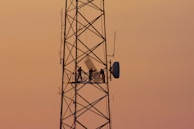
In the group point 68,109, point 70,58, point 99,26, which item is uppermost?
point 99,26

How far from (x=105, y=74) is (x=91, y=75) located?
15.5 inches

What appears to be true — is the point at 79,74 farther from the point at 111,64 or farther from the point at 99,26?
the point at 99,26

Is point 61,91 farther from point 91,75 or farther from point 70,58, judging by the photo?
point 70,58

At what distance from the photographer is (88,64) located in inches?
360

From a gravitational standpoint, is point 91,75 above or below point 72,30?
below

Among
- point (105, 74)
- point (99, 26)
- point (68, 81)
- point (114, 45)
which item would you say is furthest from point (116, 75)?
point (99, 26)

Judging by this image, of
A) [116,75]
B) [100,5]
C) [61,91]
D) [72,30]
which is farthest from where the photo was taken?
[100,5]

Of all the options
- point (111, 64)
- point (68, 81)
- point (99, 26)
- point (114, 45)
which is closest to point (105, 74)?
point (111, 64)

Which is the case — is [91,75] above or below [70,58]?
below

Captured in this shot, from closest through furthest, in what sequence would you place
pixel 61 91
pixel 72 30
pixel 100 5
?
1. pixel 61 91
2. pixel 72 30
3. pixel 100 5

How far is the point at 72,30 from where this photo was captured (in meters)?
10.4

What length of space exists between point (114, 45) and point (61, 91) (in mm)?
2307

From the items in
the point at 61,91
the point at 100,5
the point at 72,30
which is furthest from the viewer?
the point at 100,5

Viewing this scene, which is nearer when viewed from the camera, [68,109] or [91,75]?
[91,75]
